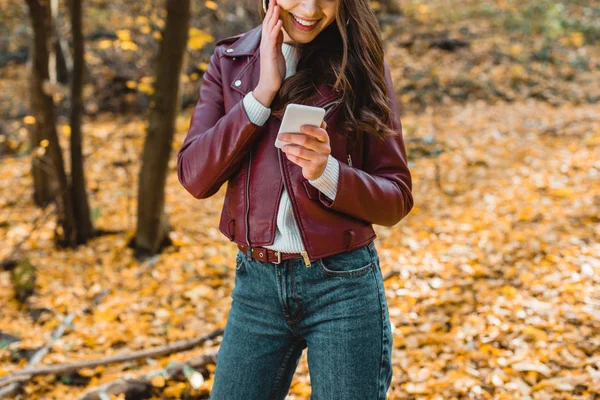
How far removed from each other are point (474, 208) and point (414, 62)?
5.76m

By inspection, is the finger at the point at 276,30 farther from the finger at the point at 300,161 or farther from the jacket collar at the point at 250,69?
the finger at the point at 300,161

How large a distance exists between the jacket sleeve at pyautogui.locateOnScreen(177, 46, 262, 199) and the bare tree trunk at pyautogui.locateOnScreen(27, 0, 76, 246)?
4.47 meters

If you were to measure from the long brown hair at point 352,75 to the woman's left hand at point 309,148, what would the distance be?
0.59 ft

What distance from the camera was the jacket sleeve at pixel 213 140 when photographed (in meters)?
1.45

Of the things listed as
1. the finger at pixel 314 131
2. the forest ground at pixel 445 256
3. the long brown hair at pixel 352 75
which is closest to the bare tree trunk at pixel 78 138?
the forest ground at pixel 445 256

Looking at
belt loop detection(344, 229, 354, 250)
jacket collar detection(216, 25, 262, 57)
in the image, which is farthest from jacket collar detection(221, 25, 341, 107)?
belt loop detection(344, 229, 354, 250)

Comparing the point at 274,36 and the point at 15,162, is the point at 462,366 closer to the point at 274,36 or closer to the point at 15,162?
the point at 274,36

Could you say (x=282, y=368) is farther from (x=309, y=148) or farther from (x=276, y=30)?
(x=276, y=30)

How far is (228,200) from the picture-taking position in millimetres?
1640

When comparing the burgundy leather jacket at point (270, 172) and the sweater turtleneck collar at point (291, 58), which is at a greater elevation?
the sweater turtleneck collar at point (291, 58)

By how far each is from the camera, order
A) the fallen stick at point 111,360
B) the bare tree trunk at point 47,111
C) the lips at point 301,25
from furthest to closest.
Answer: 1. the bare tree trunk at point 47,111
2. the fallen stick at point 111,360
3. the lips at point 301,25

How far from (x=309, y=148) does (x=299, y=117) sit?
0.31 ft

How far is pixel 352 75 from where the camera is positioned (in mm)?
1546

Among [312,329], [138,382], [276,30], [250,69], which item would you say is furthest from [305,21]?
[138,382]
